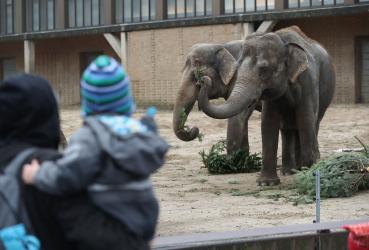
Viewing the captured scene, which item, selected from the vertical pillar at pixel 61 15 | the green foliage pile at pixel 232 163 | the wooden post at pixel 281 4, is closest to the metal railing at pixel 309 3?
the wooden post at pixel 281 4

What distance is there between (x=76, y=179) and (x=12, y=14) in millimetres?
46131

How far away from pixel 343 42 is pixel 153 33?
8083mm

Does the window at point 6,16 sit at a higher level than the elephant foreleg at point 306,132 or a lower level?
higher

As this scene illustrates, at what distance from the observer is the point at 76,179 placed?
3.53m

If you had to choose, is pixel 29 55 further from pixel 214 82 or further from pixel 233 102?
pixel 233 102

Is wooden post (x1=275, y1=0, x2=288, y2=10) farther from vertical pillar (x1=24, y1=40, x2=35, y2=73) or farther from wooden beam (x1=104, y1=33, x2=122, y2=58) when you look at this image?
vertical pillar (x1=24, y1=40, x2=35, y2=73)

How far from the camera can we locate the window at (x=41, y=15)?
46500mm

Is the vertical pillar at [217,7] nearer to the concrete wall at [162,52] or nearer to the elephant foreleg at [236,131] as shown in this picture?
the concrete wall at [162,52]

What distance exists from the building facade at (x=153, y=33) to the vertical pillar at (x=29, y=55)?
0.15ft

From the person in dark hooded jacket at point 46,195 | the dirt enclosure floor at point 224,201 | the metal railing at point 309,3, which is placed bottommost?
the dirt enclosure floor at point 224,201

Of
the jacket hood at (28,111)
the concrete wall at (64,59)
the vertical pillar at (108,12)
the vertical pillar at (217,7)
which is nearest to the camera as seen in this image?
the jacket hood at (28,111)

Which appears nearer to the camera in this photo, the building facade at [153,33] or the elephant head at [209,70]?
the elephant head at [209,70]

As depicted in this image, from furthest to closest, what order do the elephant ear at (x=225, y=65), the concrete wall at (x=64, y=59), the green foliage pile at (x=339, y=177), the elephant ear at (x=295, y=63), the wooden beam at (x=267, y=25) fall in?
the concrete wall at (x=64, y=59) < the wooden beam at (x=267, y=25) < the elephant ear at (x=225, y=65) < the elephant ear at (x=295, y=63) < the green foliage pile at (x=339, y=177)

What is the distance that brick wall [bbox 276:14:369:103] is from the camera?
34.0 m
